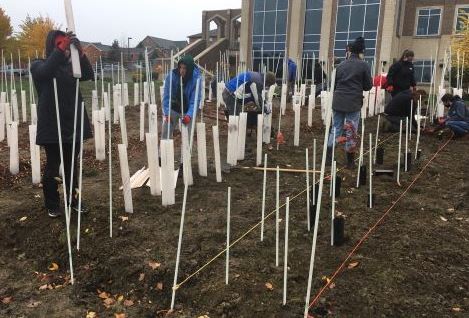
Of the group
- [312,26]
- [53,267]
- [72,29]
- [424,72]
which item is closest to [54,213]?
[53,267]

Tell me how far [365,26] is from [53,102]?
2398 cm

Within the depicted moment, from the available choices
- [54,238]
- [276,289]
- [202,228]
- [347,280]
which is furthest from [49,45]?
[347,280]

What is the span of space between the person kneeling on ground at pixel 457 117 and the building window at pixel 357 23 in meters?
17.5

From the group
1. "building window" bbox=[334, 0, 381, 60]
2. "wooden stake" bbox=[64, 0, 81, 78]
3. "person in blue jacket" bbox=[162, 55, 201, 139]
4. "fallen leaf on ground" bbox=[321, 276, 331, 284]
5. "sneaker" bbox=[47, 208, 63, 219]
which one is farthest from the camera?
"building window" bbox=[334, 0, 381, 60]

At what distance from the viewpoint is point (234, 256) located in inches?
114

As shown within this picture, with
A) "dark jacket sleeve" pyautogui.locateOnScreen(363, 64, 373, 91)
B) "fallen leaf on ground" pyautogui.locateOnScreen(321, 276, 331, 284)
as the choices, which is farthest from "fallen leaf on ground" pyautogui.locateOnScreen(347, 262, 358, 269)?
"dark jacket sleeve" pyautogui.locateOnScreen(363, 64, 373, 91)

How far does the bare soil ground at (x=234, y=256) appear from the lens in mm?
2387

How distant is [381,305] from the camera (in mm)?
2330

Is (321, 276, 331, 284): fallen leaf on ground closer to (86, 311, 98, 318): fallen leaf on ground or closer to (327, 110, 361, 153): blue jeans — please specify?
(86, 311, 98, 318): fallen leaf on ground

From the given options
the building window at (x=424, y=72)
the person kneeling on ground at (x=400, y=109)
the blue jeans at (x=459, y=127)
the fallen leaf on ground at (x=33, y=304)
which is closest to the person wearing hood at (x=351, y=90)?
the person kneeling on ground at (x=400, y=109)

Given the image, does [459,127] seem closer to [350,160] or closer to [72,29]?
[350,160]

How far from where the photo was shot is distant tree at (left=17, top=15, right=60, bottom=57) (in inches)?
1052

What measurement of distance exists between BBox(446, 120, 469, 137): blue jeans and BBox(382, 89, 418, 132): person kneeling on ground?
0.62 m

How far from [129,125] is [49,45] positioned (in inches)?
205
